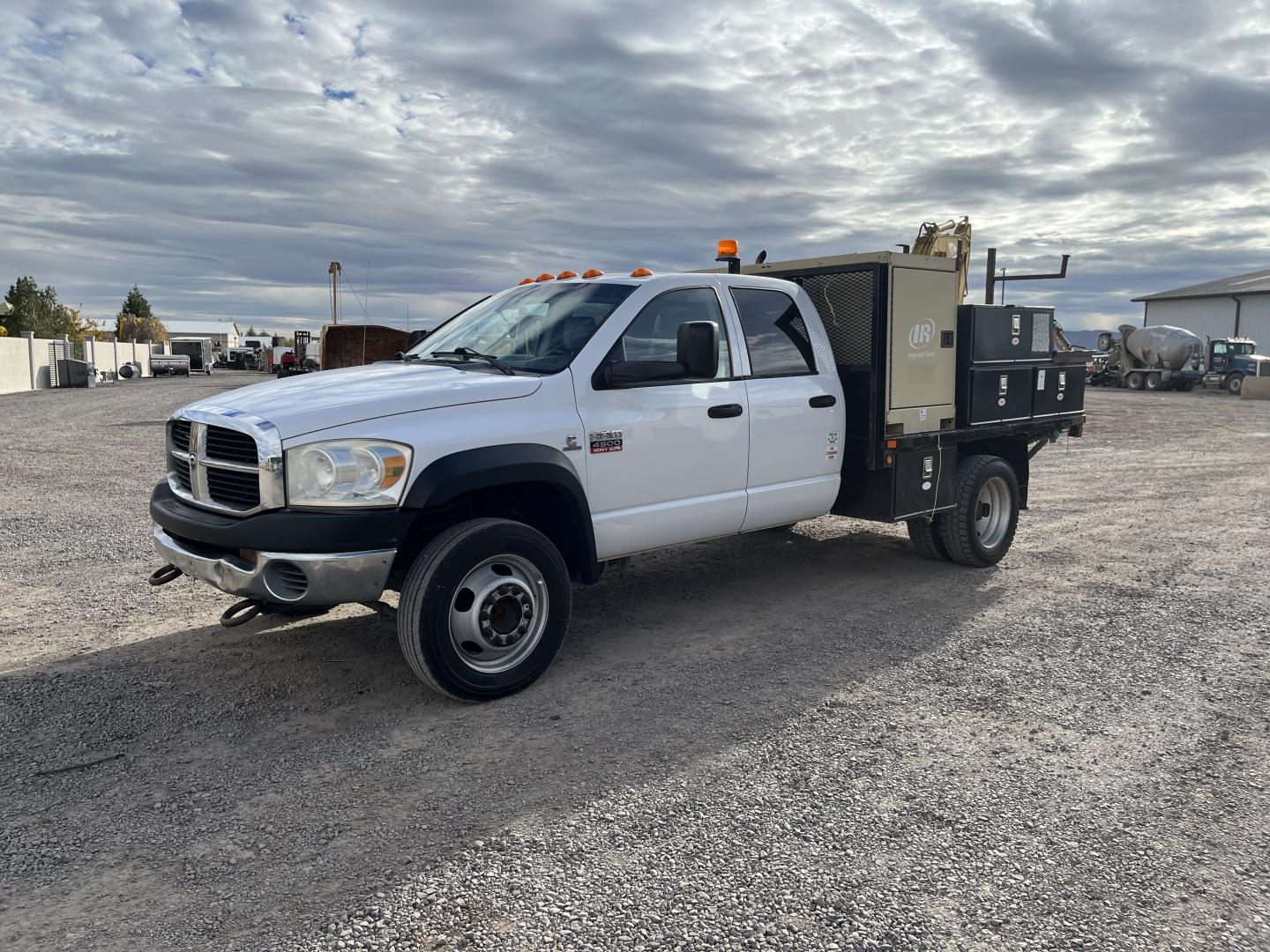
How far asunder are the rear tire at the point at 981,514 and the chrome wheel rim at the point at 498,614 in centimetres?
380

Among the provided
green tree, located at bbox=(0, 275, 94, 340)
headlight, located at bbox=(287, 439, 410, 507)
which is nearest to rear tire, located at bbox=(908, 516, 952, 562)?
headlight, located at bbox=(287, 439, 410, 507)

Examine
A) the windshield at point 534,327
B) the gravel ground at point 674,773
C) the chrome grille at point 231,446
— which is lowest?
the gravel ground at point 674,773

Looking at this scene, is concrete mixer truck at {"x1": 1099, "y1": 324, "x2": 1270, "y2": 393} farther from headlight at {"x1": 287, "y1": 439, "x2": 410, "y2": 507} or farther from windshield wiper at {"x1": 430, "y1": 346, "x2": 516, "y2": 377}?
headlight at {"x1": 287, "y1": 439, "x2": 410, "y2": 507}

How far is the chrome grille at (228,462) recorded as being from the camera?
4199 millimetres

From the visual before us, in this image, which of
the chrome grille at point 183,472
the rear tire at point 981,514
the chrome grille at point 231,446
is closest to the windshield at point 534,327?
the chrome grille at point 231,446

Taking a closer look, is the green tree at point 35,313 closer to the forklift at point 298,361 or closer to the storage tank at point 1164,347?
the forklift at point 298,361

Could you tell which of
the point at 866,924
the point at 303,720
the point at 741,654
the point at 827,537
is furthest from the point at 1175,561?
the point at 303,720

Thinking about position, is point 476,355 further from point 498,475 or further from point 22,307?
point 22,307

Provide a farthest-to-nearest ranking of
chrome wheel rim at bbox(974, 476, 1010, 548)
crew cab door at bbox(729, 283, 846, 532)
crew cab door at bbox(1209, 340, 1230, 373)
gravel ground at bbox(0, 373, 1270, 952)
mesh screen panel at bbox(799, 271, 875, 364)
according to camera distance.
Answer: crew cab door at bbox(1209, 340, 1230, 373), chrome wheel rim at bbox(974, 476, 1010, 548), mesh screen panel at bbox(799, 271, 875, 364), crew cab door at bbox(729, 283, 846, 532), gravel ground at bbox(0, 373, 1270, 952)

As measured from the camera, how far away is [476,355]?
17.5ft

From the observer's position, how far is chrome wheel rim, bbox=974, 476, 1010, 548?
25.1ft

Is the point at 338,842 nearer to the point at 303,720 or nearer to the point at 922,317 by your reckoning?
the point at 303,720

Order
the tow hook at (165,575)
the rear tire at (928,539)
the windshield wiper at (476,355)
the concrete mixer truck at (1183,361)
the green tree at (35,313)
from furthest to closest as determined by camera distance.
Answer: the green tree at (35,313) < the concrete mixer truck at (1183,361) < the rear tire at (928,539) < the windshield wiper at (476,355) < the tow hook at (165,575)

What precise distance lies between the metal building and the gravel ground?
5326 centimetres
